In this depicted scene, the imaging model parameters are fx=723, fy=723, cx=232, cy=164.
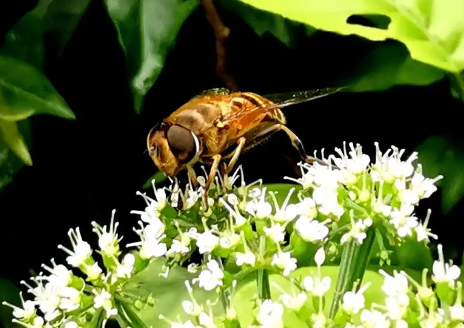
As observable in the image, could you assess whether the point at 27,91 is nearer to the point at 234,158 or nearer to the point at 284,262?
the point at 234,158

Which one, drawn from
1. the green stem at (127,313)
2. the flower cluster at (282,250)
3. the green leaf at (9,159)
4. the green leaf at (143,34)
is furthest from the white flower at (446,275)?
the green leaf at (9,159)

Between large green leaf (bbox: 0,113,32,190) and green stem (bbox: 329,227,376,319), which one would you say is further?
large green leaf (bbox: 0,113,32,190)

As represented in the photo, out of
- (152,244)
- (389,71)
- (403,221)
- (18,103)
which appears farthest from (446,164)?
(18,103)

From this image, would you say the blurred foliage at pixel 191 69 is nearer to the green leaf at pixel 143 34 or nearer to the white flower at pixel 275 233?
the green leaf at pixel 143 34

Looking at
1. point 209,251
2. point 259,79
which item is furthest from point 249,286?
point 259,79

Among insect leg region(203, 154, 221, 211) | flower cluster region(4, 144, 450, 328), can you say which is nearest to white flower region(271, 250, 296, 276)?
flower cluster region(4, 144, 450, 328)

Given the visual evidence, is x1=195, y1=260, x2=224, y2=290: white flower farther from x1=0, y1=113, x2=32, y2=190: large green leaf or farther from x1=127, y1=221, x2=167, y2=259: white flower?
x1=0, y1=113, x2=32, y2=190: large green leaf

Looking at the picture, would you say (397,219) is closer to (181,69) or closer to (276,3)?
(276,3)
